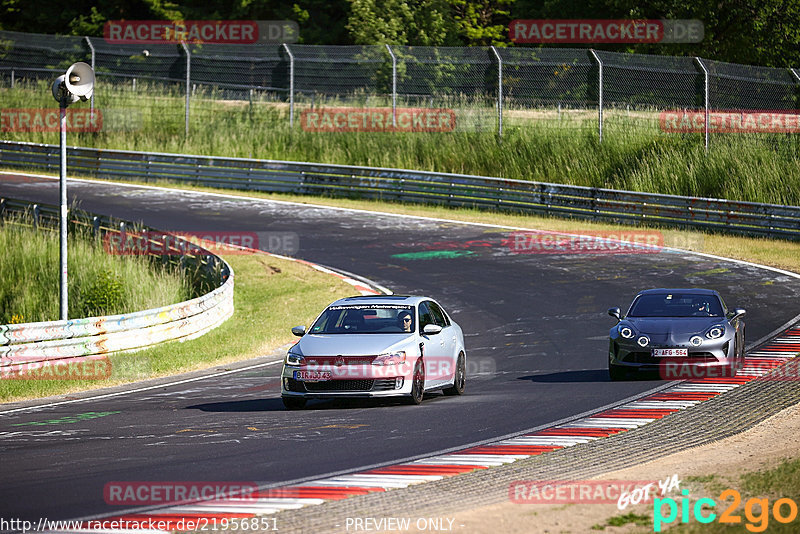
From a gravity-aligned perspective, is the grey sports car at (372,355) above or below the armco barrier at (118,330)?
above

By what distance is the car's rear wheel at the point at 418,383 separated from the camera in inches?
A: 530

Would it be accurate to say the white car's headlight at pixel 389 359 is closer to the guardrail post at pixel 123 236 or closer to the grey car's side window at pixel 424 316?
the grey car's side window at pixel 424 316

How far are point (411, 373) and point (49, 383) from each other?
570cm

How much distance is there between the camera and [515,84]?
37.2 meters

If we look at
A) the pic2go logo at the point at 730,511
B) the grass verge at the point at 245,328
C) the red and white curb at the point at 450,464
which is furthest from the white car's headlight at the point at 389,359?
the pic2go logo at the point at 730,511

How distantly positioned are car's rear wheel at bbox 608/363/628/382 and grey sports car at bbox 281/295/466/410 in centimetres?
221

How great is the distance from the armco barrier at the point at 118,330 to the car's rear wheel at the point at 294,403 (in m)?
4.65

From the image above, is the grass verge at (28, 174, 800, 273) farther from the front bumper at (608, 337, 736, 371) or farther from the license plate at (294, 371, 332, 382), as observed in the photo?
the license plate at (294, 371, 332, 382)

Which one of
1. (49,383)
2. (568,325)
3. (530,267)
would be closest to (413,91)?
(530,267)

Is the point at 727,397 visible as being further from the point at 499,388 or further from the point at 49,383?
the point at 49,383

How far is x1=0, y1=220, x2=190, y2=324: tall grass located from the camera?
22234mm

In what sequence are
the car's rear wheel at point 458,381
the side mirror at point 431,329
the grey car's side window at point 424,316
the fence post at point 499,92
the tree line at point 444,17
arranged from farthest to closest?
the tree line at point 444,17 → the fence post at point 499,92 → the car's rear wheel at point 458,381 → the grey car's side window at point 424,316 → the side mirror at point 431,329

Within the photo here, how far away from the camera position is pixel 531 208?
34.0 m

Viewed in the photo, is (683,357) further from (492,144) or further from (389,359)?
(492,144)
